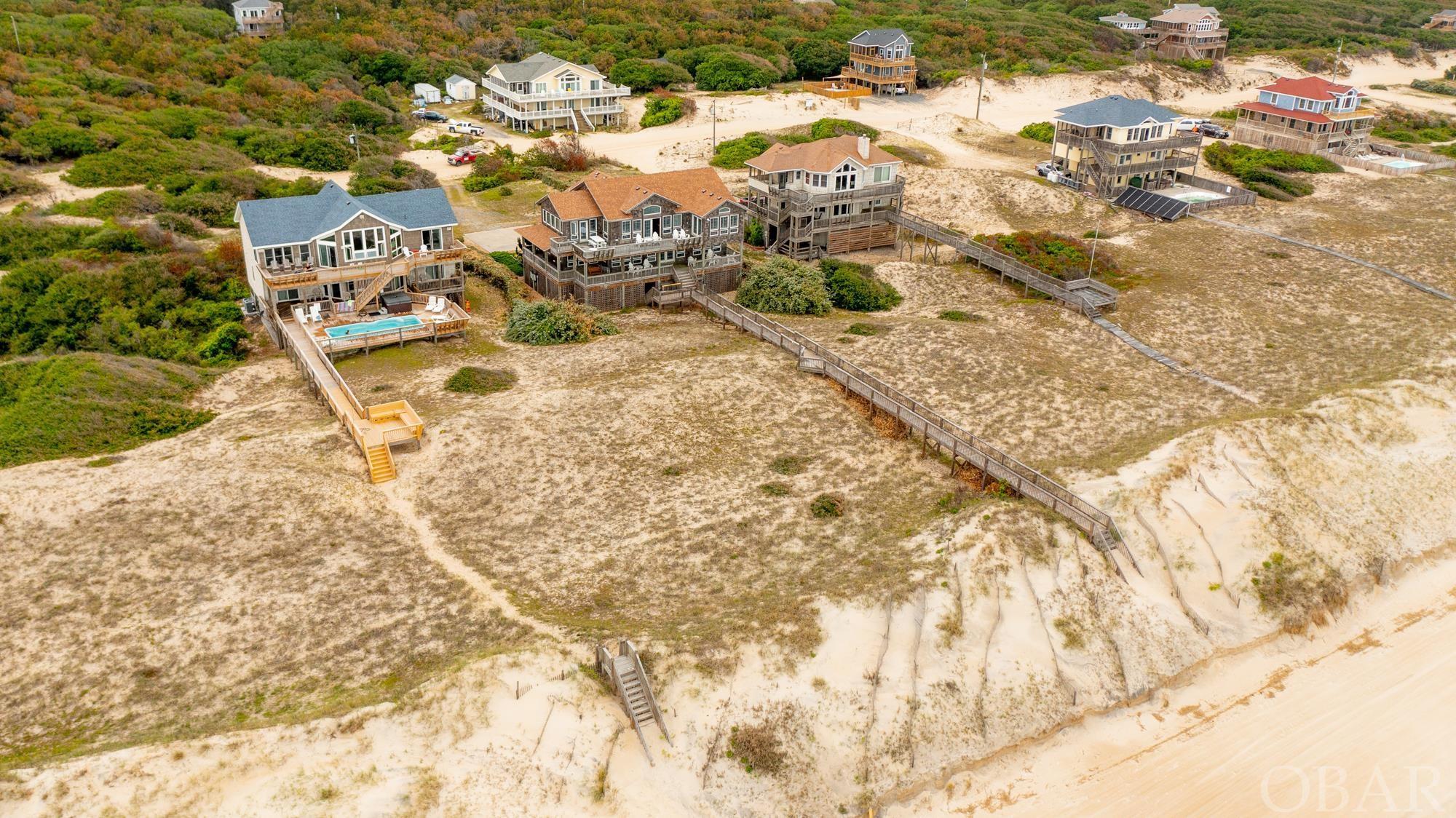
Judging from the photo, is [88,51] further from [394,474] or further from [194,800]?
[194,800]

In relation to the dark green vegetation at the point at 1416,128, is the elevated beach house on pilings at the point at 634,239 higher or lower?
lower

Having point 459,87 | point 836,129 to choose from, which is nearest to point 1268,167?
point 836,129

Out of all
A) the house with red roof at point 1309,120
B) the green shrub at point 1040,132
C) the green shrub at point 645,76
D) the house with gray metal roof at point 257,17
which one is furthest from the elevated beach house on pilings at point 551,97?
the house with red roof at point 1309,120

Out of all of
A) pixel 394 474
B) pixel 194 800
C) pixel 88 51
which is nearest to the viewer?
pixel 194 800

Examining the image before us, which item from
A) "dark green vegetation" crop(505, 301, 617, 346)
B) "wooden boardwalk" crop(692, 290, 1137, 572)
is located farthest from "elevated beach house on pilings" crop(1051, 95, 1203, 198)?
"dark green vegetation" crop(505, 301, 617, 346)

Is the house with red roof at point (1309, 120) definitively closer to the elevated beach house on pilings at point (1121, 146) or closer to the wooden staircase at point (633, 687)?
the elevated beach house on pilings at point (1121, 146)

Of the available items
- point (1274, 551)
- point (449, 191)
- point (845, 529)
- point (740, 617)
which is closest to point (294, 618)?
point (740, 617)
